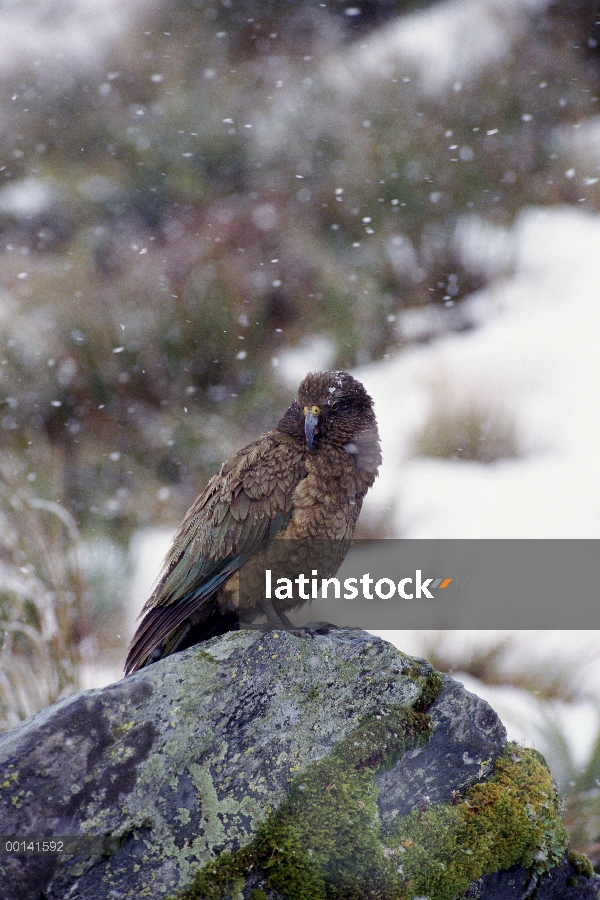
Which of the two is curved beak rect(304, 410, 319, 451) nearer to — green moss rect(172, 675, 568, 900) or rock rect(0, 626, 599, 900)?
rock rect(0, 626, 599, 900)

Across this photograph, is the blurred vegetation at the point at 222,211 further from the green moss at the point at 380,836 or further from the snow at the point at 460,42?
the green moss at the point at 380,836

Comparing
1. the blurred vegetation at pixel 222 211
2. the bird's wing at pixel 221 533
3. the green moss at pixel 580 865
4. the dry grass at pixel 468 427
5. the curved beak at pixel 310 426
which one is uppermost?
the blurred vegetation at pixel 222 211

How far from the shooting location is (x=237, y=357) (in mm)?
2521

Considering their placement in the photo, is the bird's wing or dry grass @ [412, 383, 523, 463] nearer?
the bird's wing

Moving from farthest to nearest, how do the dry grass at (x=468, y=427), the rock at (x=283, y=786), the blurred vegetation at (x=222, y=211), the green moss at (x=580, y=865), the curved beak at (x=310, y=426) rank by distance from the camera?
the dry grass at (x=468, y=427) < the blurred vegetation at (x=222, y=211) < the curved beak at (x=310, y=426) < the green moss at (x=580, y=865) < the rock at (x=283, y=786)

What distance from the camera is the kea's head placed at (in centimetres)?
209

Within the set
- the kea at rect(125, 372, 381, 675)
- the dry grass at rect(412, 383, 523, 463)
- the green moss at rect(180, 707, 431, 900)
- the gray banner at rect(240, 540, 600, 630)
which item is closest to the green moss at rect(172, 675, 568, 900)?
the green moss at rect(180, 707, 431, 900)

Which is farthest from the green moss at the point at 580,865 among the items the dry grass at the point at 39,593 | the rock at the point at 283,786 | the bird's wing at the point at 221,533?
the dry grass at the point at 39,593

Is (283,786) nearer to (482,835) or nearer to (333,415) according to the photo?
(482,835)

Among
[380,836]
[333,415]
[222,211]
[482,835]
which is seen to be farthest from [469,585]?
[222,211]

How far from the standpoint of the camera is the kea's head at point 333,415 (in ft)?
6.85

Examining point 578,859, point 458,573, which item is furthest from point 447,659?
point 578,859

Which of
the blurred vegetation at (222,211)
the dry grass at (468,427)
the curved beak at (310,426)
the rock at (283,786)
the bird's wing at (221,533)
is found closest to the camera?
the rock at (283,786)

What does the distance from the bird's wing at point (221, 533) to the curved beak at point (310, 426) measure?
0.17 feet
